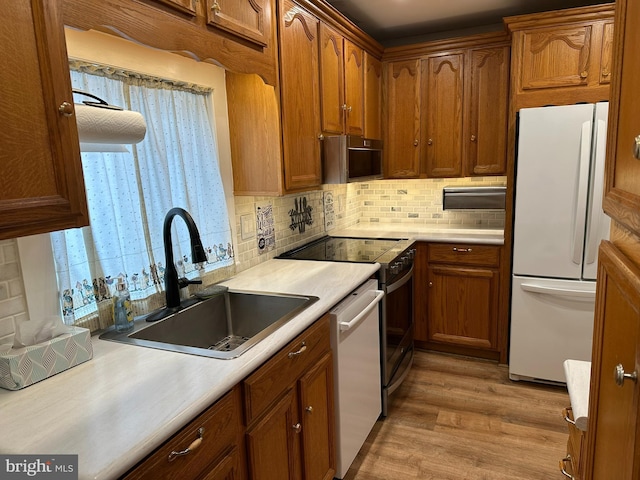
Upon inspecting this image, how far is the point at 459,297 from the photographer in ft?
10.7

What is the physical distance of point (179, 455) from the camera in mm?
1041

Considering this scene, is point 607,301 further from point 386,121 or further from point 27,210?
point 386,121

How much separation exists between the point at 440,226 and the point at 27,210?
325cm

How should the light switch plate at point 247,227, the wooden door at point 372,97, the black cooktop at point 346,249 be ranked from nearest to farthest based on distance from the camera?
the light switch plate at point 247,227 → the black cooktop at point 346,249 → the wooden door at point 372,97

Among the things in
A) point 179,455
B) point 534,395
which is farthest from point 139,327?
point 534,395

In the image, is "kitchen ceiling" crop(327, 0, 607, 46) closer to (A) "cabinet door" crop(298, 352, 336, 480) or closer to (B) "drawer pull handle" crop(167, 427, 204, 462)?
(A) "cabinet door" crop(298, 352, 336, 480)

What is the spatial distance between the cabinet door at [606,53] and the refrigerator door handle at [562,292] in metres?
1.30

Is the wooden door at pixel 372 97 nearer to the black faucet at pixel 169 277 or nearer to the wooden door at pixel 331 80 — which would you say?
the wooden door at pixel 331 80

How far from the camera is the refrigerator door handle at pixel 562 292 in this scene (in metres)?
2.67

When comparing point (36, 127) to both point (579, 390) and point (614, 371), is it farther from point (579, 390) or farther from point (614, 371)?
point (579, 390)

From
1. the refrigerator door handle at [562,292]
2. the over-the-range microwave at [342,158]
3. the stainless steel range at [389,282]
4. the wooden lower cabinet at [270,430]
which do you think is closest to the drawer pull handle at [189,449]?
the wooden lower cabinet at [270,430]

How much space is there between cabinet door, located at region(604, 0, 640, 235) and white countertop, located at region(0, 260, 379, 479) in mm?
1003

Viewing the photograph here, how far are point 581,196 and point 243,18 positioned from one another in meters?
2.13

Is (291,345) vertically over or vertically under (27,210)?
under
